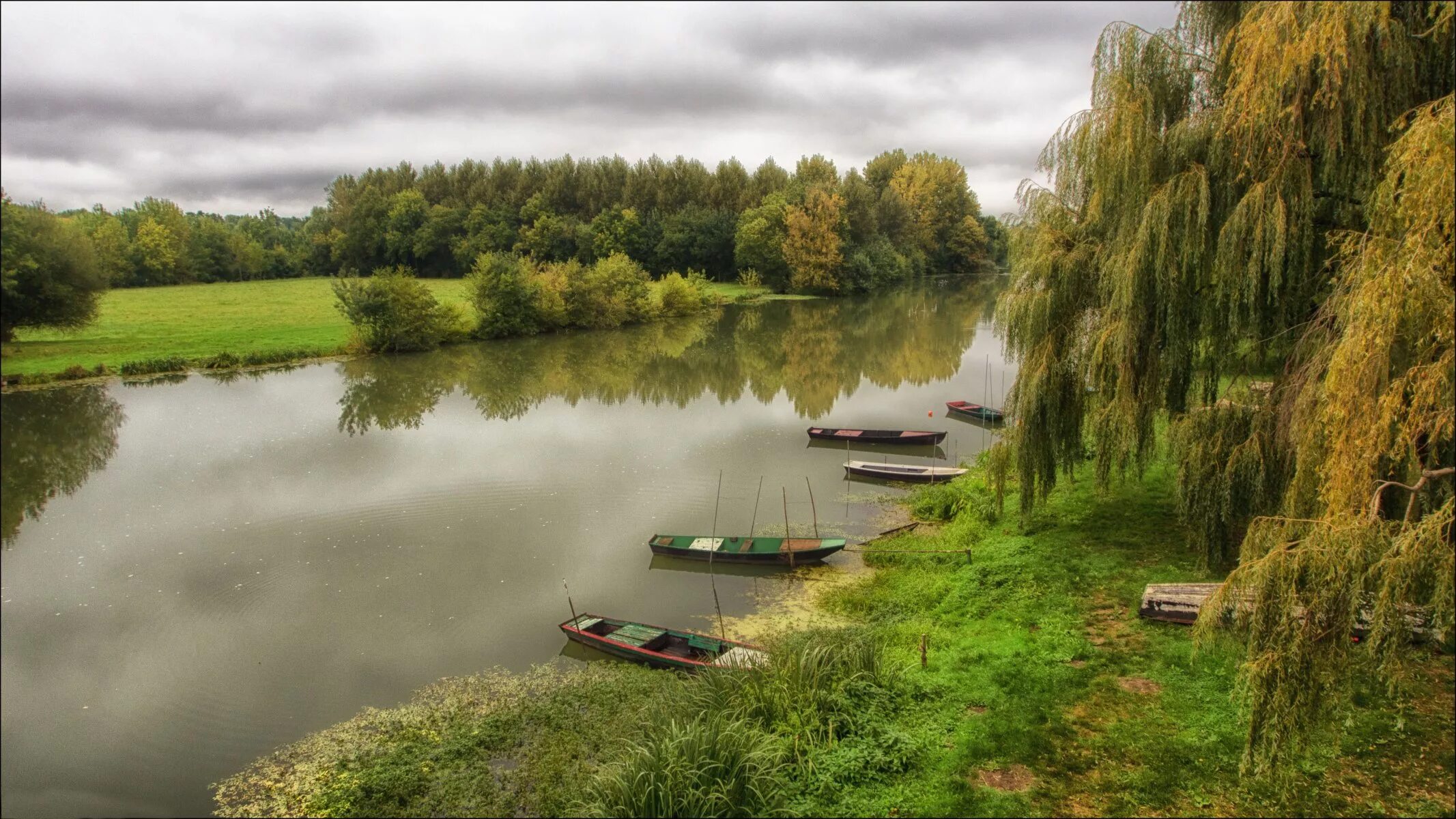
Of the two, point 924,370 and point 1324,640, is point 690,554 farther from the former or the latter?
point 924,370

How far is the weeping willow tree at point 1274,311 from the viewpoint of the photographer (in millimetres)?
5898

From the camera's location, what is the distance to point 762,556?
16.3 meters

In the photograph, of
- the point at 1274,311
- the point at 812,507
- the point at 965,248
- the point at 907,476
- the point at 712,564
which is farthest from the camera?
the point at 965,248

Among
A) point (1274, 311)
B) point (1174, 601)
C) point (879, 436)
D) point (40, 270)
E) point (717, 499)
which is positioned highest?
point (40, 270)

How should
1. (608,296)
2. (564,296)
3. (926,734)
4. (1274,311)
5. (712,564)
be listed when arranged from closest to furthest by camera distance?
(926,734) < (1274,311) < (712,564) < (564,296) < (608,296)

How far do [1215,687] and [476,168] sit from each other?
85759 millimetres

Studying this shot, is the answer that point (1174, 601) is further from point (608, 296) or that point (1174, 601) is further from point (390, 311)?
point (608, 296)

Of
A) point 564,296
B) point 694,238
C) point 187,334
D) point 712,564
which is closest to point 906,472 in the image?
point 712,564

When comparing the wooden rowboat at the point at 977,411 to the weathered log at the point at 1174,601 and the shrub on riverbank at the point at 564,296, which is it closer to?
the weathered log at the point at 1174,601

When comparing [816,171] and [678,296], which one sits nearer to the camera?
[678,296]

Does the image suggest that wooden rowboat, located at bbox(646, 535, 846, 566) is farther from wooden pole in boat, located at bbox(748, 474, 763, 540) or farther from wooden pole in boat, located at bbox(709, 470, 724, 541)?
wooden pole in boat, located at bbox(709, 470, 724, 541)

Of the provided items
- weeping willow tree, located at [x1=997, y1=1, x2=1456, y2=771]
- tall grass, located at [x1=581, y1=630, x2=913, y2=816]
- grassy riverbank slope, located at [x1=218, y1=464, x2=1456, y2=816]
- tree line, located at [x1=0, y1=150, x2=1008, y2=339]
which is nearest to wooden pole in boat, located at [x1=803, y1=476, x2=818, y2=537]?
grassy riverbank slope, located at [x1=218, y1=464, x2=1456, y2=816]

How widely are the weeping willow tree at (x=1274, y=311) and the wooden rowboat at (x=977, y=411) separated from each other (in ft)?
41.9

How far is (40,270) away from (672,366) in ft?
119
